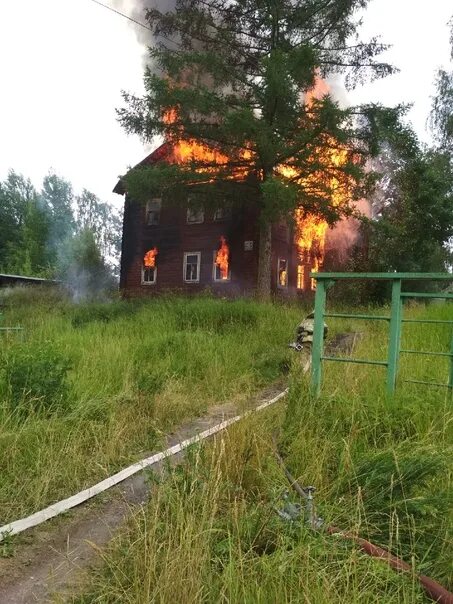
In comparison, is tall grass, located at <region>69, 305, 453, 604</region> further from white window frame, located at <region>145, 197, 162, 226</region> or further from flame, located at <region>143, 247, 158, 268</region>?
white window frame, located at <region>145, 197, 162, 226</region>

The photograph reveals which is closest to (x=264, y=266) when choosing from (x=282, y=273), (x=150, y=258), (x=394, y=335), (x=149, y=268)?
(x=282, y=273)

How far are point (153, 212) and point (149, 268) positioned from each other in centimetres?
299

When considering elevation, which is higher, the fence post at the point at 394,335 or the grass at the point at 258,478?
the fence post at the point at 394,335

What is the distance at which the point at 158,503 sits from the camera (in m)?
2.92

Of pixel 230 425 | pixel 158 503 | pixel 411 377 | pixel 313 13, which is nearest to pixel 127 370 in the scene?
pixel 230 425

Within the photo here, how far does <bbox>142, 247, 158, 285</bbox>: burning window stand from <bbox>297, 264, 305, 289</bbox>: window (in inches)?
293

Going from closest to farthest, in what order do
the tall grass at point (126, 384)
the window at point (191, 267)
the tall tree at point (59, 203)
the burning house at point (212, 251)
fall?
the tall grass at point (126, 384)
the burning house at point (212, 251)
the window at point (191, 267)
the tall tree at point (59, 203)

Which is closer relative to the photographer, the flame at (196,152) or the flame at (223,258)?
the flame at (196,152)

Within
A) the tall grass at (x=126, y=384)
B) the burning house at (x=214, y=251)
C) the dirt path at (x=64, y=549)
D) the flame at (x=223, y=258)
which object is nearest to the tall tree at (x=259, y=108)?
the tall grass at (x=126, y=384)

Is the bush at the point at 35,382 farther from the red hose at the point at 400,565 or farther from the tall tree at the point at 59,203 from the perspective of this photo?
Answer: the tall tree at the point at 59,203

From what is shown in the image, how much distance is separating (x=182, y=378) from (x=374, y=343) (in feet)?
11.4

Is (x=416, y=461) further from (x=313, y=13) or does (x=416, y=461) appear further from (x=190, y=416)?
(x=313, y=13)

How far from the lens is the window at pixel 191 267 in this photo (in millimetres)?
26141

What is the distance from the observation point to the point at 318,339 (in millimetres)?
5340
